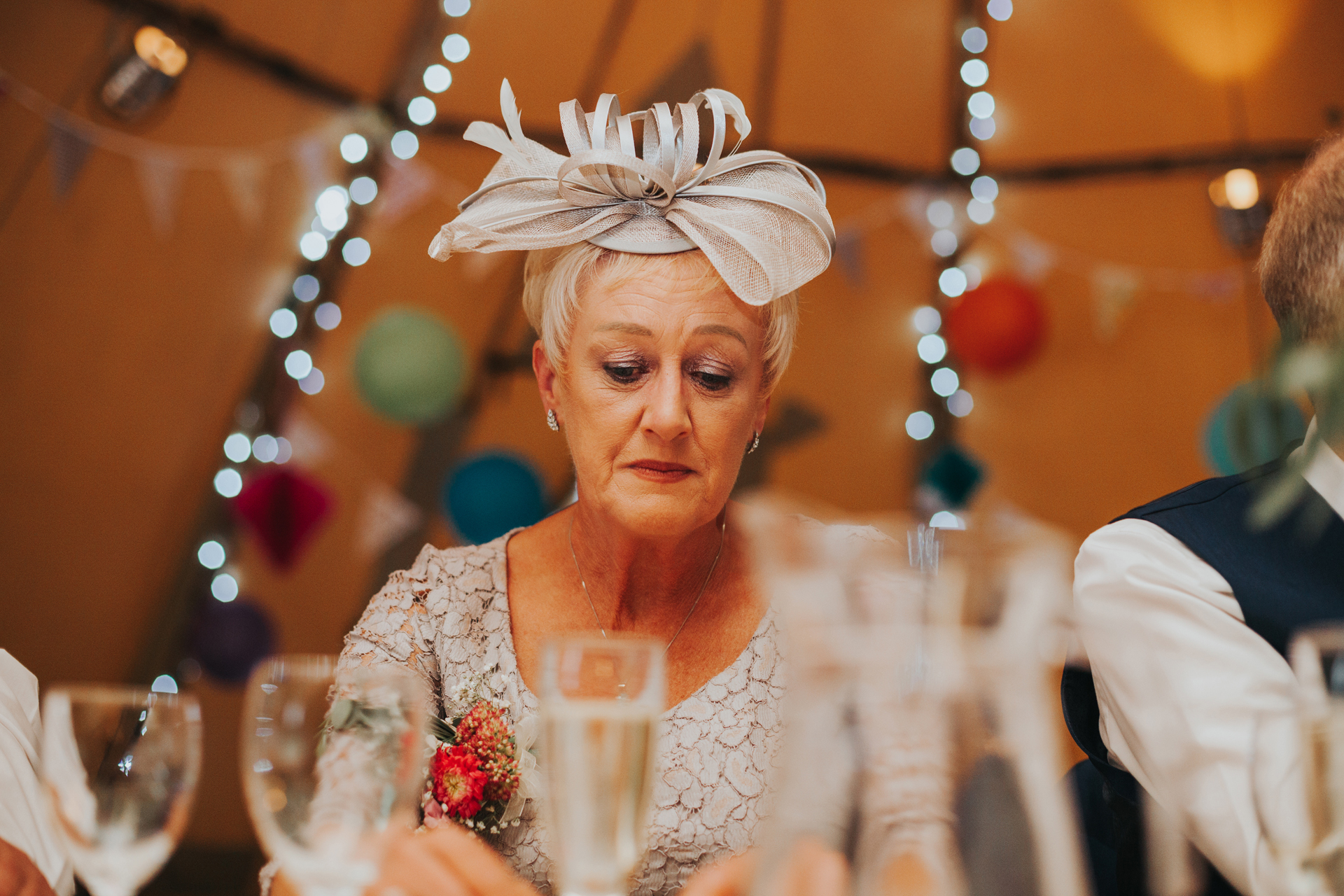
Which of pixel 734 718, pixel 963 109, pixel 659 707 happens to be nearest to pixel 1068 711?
pixel 734 718

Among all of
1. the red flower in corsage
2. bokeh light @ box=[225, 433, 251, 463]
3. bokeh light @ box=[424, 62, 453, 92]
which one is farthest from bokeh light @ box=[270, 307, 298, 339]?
the red flower in corsage

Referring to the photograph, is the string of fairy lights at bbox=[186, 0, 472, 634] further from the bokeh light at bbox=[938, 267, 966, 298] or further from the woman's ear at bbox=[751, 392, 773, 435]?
the woman's ear at bbox=[751, 392, 773, 435]

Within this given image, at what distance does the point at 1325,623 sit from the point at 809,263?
27.9 inches

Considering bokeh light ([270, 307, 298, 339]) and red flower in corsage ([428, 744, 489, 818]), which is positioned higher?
bokeh light ([270, 307, 298, 339])

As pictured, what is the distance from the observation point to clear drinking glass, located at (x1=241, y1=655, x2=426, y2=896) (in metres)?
0.61

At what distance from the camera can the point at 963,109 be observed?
463 centimetres

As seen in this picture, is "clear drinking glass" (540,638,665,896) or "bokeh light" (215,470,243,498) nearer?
"clear drinking glass" (540,638,665,896)

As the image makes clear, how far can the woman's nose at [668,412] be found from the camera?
1340 millimetres

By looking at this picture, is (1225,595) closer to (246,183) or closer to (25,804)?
(25,804)

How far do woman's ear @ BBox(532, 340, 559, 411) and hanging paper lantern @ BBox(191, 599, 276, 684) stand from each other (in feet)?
8.74

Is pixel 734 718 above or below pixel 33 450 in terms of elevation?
below

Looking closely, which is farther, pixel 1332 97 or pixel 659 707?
pixel 1332 97

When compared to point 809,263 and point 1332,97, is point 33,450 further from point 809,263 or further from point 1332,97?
point 1332,97

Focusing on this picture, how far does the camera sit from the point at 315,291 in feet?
13.5
